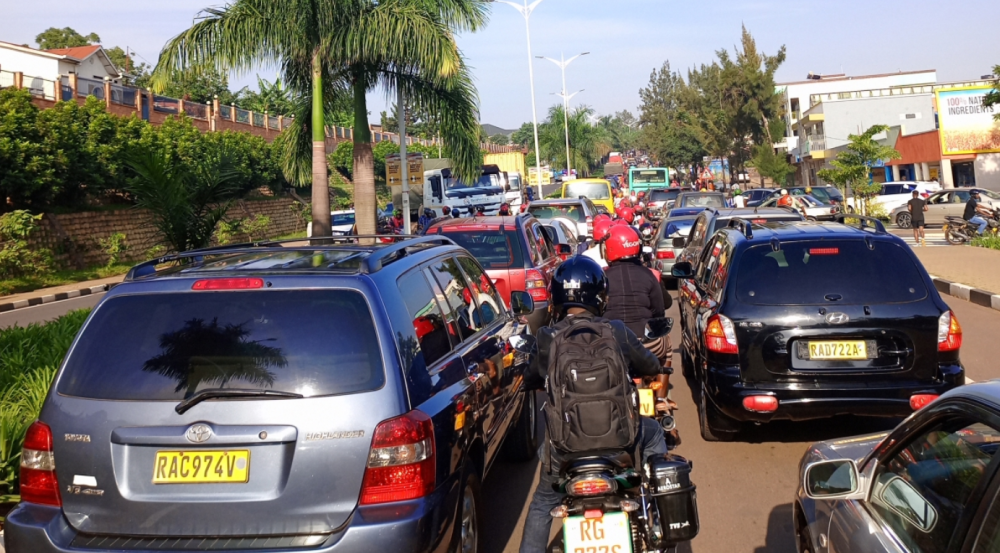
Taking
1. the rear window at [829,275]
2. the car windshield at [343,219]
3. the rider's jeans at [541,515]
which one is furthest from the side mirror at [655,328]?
the car windshield at [343,219]

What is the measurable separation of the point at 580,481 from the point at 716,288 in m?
3.80

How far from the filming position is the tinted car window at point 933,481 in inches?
96.0

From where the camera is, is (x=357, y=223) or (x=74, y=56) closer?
(x=357, y=223)

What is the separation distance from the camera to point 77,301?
22766 millimetres

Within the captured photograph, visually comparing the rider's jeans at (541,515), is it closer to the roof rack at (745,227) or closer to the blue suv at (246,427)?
the blue suv at (246,427)

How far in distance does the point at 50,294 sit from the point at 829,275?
21960 mm

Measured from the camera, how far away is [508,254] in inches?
414

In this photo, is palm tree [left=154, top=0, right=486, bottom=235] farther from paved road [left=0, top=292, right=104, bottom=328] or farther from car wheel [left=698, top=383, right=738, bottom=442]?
car wheel [left=698, top=383, right=738, bottom=442]

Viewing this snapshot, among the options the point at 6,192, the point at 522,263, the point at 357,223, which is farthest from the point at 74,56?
the point at 522,263

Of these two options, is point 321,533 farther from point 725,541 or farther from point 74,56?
point 74,56

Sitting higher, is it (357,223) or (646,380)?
(357,223)

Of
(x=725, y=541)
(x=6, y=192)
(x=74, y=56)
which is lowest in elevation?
(x=725, y=541)

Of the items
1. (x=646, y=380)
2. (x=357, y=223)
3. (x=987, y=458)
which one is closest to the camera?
(x=987, y=458)

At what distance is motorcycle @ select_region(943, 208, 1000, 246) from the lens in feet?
82.6
